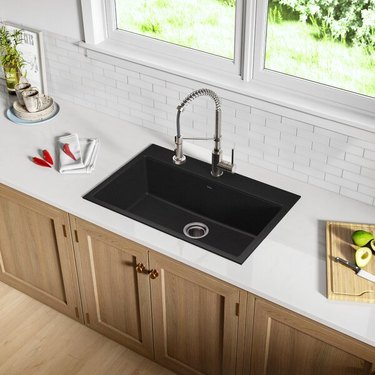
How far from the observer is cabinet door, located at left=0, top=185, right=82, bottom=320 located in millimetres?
3172

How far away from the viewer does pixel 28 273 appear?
357 cm

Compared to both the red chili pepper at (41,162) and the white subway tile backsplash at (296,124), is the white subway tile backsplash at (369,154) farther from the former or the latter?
the red chili pepper at (41,162)

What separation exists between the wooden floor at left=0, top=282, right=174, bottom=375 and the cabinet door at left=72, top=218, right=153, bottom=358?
0.27ft

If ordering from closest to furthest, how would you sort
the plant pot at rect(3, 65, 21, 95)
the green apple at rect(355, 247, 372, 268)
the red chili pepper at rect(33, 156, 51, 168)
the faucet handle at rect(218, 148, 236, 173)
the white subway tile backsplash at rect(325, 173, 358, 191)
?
the green apple at rect(355, 247, 372, 268)
the white subway tile backsplash at rect(325, 173, 358, 191)
the faucet handle at rect(218, 148, 236, 173)
the red chili pepper at rect(33, 156, 51, 168)
the plant pot at rect(3, 65, 21, 95)

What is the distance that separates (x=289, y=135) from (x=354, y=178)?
345 mm

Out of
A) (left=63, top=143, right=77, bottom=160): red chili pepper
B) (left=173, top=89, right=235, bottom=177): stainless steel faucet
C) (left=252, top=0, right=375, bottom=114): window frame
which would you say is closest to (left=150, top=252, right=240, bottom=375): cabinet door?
(left=173, top=89, right=235, bottom=177): stainless steel faucet

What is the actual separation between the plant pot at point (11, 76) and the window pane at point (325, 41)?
147cm

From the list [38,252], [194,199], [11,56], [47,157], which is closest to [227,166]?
[194,199]

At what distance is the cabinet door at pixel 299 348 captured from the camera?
2.46 m

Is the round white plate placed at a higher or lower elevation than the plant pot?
lower

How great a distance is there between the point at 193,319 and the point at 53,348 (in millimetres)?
952

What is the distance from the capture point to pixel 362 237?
8.66 ft

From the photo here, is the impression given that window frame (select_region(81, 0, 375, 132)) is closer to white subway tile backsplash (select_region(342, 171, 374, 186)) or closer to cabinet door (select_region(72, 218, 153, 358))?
white subway tile backsplash (select_region(342, 171, 374, 186))

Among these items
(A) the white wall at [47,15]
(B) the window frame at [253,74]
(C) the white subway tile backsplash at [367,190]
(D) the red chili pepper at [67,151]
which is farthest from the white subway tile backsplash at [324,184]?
(A) the white wall at [47,15]
